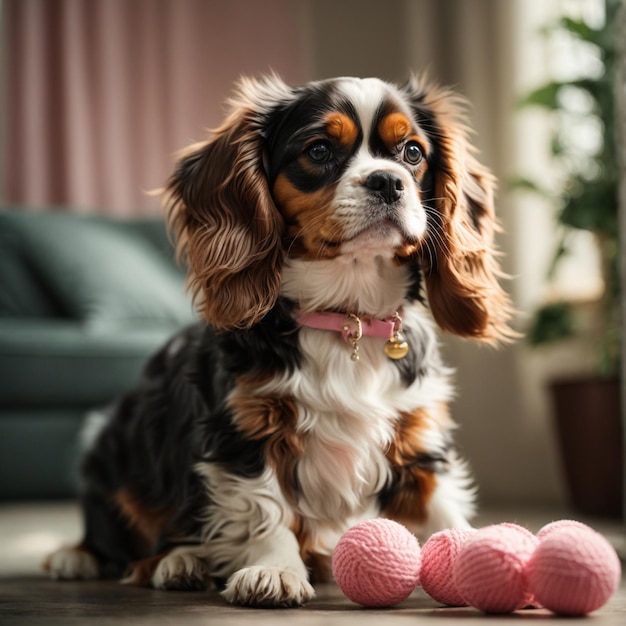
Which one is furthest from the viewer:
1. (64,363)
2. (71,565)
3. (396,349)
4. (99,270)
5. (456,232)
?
(99,270)

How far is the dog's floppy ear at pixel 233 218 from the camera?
172 cm

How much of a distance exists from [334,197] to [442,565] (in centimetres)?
61

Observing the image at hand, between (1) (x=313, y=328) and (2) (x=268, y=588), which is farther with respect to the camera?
(1) (x=313, y=328)

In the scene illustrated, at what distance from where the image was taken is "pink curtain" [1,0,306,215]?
498cm

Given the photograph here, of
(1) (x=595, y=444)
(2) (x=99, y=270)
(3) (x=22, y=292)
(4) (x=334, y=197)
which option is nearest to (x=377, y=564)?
(4) (x=334, y=197)

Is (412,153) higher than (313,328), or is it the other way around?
(412,153)

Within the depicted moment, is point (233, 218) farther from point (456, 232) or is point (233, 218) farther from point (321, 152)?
point (456, 232)

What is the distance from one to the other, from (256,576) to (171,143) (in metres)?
3.91

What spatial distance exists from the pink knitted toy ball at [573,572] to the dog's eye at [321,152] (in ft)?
2.37

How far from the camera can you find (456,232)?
1.83m

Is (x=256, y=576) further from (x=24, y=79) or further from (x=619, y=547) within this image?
(x=24, y=79)

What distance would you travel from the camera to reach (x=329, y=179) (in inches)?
66.1

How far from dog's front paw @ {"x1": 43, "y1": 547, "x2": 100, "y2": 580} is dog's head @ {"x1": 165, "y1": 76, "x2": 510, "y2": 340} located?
58cm

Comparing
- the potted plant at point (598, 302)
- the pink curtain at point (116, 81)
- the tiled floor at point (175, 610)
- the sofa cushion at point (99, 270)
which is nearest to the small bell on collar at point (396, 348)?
the tiled floor at point (175, 610)
